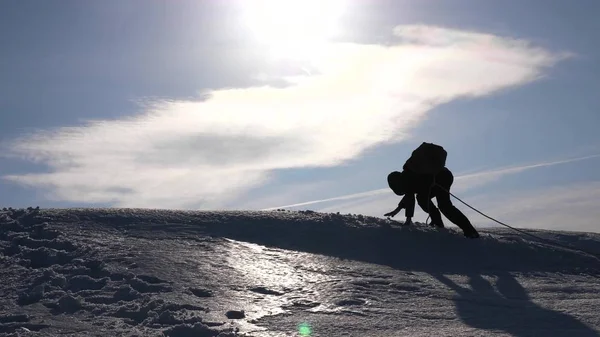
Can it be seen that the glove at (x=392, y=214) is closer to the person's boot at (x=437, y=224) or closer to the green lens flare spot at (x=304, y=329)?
the person's boot at (x=437, y=224)

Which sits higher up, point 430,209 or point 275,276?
point 430,209

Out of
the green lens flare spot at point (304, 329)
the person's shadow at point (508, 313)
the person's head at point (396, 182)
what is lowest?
the green lens flare spot at point (304, 329)

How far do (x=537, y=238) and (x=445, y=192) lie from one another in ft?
7.58

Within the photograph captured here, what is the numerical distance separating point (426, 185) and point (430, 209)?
667 mm

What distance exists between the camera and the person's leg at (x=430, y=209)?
1307cm

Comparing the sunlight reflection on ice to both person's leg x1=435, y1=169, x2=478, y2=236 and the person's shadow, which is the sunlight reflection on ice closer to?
the person's shadow

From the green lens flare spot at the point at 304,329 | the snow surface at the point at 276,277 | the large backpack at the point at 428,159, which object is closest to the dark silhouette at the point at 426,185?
the large backpack at the point at 428,159

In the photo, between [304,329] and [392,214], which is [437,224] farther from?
[304,329]

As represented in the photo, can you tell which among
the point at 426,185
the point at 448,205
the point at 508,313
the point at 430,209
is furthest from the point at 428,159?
the point at 508,313

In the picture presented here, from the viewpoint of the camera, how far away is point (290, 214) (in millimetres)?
13500

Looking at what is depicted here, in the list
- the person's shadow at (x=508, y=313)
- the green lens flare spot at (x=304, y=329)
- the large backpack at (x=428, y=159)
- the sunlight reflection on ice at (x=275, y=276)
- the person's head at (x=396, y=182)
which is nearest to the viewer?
the green lens flare spot at (x=304, y=329)

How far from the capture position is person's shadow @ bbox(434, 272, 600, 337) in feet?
24.2

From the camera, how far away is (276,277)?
30.6ft

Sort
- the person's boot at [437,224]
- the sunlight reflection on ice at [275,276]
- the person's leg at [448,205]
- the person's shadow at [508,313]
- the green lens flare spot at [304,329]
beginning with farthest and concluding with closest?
the person's boot at [437,224]
the person's leg at [448,205]
the sunlight reflection on ice at [275,276]
the person's shadow at [508,313]
the green lens flare spot at [304,329]
